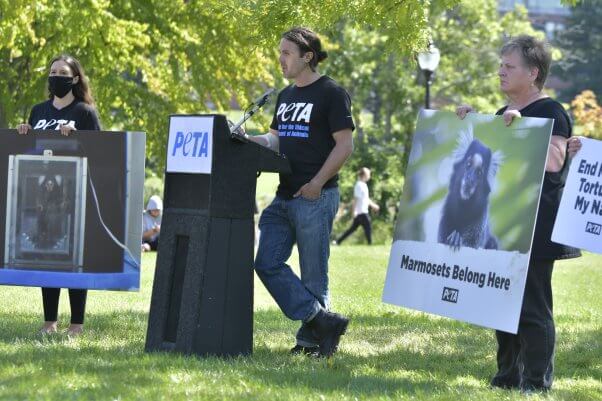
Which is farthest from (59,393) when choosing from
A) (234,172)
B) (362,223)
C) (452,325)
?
(362,223)

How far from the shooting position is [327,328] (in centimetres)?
796

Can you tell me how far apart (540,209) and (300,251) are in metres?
1.75

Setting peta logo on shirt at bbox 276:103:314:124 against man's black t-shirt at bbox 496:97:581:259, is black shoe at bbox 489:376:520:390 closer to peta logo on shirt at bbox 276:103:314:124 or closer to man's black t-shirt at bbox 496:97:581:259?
man's black t-shirt at bbox 496:97:581:259

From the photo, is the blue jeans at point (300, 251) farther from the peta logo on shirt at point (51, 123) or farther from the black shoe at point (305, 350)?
the peta logo on shirt at point (51, 123)

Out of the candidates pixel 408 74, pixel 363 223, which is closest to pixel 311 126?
pixel 363 223

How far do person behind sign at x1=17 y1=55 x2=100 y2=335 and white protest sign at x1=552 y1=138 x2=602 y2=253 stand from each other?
366 centimetres

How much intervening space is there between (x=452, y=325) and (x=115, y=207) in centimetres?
348

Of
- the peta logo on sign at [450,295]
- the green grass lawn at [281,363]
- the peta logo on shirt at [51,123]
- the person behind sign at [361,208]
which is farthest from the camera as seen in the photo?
the person behind sign at [361,208]

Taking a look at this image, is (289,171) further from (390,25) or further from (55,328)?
(390,25)

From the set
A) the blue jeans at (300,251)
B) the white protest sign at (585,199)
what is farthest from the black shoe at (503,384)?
the blue jeans at (300,251)

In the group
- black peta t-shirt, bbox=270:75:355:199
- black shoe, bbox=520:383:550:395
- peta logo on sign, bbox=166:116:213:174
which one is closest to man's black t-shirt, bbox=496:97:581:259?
black shoe, bbox=520:383:550:395

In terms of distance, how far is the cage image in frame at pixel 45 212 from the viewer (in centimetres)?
865

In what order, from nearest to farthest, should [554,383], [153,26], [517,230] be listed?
[517,230], [554,383], [153,26]

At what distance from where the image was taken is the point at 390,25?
11242mm
